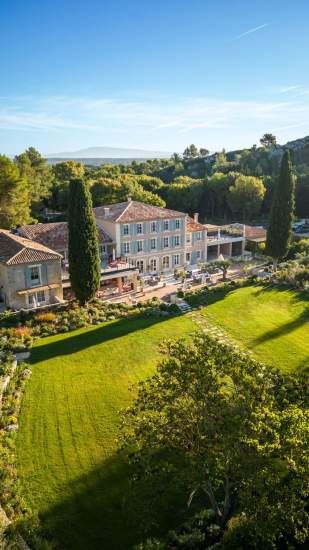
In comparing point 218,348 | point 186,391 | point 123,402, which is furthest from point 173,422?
point 123,402

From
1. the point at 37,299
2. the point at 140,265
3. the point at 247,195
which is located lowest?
the point at 37,299

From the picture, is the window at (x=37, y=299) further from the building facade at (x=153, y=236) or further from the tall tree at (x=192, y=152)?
the tall tree at (x=192, y=152)

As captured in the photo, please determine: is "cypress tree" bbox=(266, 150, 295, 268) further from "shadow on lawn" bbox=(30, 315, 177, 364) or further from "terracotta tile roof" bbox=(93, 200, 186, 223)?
"shadow on lawn" bbox=(30, 315, 177, 364)

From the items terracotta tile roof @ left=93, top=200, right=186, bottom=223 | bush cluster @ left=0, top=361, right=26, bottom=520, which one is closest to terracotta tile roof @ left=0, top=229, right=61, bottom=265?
bush cluster @ left=0, top=361, right=26, bottom=520

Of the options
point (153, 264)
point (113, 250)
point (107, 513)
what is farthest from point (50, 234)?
point (107, 513)

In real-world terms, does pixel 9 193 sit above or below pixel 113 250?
above

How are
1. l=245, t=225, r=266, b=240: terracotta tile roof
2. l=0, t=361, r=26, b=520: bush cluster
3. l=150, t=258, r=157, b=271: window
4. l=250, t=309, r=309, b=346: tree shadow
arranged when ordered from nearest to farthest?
1. l=0, t=361, r=26, b=520: bush cluster
2. l=250, t=309, r=309, b=346: tree shadow
3. l=150, t=258, r=157, b=271: window
4. l=245, t=225, r=266, b=240: terracotta tile roof

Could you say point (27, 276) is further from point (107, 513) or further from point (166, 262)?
point (107, 513)

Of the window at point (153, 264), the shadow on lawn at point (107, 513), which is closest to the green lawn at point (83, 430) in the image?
the shadow on lawn at point (107, 513)
